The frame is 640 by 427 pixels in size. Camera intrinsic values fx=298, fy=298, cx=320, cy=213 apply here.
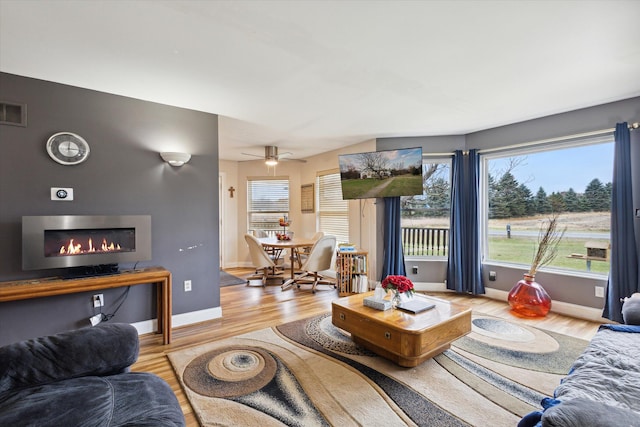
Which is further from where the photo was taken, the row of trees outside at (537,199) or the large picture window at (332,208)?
the large picture window at (332,208)

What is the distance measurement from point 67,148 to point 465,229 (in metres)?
5.03

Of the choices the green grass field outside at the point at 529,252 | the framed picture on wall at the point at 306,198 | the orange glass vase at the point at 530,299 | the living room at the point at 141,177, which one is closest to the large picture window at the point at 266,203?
the framed picture on wall at the point at 306,198

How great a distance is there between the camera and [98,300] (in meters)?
2.91

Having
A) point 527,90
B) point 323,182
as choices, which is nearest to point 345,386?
point 527,90

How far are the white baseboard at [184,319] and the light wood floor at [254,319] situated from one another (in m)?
0.07

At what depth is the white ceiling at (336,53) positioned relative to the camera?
180cm

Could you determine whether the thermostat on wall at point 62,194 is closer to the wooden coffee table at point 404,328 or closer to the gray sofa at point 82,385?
the gray sofa at point 82,385

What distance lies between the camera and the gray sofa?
3.86ft

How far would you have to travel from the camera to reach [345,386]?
219cm

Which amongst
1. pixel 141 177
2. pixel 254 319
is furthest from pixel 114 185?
pixel 254 319

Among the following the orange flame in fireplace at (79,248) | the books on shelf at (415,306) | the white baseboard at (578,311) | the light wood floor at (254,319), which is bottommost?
the light wood floor at (254,319)

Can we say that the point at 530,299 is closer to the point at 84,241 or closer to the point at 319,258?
the point at 319,258

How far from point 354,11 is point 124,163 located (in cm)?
267

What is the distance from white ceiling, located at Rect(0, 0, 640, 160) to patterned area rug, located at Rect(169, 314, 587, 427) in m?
2.49
